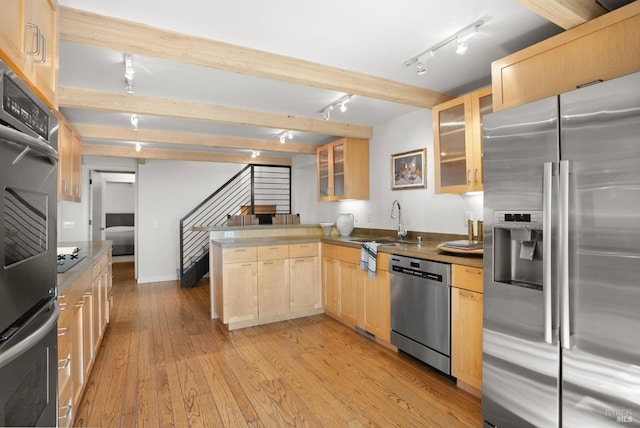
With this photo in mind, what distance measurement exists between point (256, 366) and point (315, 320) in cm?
133

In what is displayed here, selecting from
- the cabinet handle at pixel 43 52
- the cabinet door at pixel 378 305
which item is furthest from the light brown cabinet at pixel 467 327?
the cabinet handle at pixel 43 52

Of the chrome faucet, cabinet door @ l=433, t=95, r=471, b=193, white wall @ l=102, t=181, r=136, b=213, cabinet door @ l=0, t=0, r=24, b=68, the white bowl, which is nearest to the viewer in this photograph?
cabinet door @ l=0, t=0, r=24, b=68

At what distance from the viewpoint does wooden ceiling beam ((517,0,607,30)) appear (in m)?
1.67

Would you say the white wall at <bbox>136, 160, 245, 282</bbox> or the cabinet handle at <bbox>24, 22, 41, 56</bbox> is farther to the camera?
the white wall at <bbox>136, 160, 245, 282</bbox>

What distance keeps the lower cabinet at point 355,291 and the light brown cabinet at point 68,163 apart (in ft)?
9.39

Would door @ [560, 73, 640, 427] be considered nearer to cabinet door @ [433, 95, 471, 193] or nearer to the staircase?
cabinet door @ [433, 95, 471, 193]

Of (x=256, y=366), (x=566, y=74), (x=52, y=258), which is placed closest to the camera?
(x=52, y=258)

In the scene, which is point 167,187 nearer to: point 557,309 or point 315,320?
point 315,320

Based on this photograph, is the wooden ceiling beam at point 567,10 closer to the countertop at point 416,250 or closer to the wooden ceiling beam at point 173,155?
the countertop at point 416,250

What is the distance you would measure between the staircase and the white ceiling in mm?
3555

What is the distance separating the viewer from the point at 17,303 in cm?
99

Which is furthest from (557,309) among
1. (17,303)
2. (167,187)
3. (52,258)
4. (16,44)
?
(167,187)

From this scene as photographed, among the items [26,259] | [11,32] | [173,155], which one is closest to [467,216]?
[26,259]

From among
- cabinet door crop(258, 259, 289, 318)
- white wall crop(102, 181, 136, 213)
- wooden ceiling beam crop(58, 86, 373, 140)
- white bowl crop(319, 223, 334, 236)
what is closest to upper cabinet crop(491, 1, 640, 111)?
wooden ceiling beam crop(58, 86, 373, 140)
